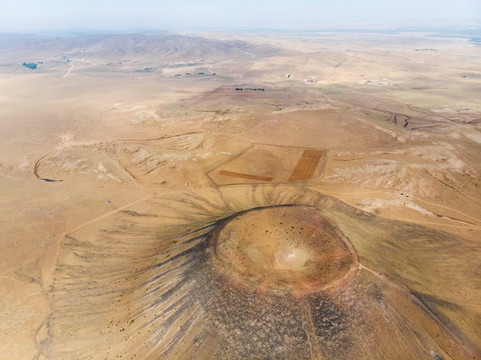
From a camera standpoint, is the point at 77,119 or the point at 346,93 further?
the point at 346,93

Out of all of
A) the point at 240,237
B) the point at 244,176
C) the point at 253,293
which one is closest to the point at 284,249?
the point at 240,237

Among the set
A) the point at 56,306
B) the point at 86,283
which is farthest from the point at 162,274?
the point at 56,306

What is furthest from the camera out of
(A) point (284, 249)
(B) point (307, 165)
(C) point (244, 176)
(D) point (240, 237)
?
(B) point (307, 165)

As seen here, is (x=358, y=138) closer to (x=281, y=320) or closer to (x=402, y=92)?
(x=281, y=320)

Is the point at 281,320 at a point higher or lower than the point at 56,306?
higher

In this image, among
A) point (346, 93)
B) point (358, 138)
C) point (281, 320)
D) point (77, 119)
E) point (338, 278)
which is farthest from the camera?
point (346, 93)

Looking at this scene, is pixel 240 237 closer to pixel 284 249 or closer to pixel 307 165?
pixel 284 249

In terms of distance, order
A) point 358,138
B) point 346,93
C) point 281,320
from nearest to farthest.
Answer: point 281,320, point 358,138, point 346,93

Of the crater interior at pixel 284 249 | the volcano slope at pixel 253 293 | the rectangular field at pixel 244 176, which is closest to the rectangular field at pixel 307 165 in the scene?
the rectangular field at pixel 244 176
